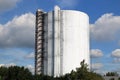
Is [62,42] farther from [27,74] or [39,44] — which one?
[27,74]

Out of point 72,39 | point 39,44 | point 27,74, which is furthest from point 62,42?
point 27,74

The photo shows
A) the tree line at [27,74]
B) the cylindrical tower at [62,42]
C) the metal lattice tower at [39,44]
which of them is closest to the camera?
the tree line at [27,74]

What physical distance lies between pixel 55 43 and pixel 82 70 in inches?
930

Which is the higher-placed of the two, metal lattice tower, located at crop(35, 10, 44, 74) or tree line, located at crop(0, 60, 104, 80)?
metal lattice tower, located at crop(35, 10, 44, 74)

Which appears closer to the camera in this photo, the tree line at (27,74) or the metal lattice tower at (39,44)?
the tree line at (27,74)

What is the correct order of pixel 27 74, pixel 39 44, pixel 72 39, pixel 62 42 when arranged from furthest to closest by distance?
1. pixel 39 44
2. pixel 72 39
3. pixel 62 42
4. pixel 27 74

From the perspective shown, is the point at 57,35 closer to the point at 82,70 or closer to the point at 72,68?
the point at 72,68

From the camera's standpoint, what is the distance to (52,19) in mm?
142875

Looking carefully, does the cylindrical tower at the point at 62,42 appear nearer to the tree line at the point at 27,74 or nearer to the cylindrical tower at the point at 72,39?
the cylindrical tower at the point at 72,39

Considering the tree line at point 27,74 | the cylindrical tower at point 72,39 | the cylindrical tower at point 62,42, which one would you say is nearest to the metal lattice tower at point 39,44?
the cylindrical tower at point 62,42

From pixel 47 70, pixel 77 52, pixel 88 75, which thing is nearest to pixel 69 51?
pixel 77 52

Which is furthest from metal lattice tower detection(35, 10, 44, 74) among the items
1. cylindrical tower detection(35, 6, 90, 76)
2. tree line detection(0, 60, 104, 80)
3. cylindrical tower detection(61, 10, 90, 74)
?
tree line detection(0, 60, 104, 80)

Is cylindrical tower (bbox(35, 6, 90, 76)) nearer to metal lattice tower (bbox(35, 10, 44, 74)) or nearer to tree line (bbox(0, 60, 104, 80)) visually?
metal lattice tower (bbox(35, 10, 44, 74))

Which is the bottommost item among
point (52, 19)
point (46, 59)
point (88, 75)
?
point (88, 75)
